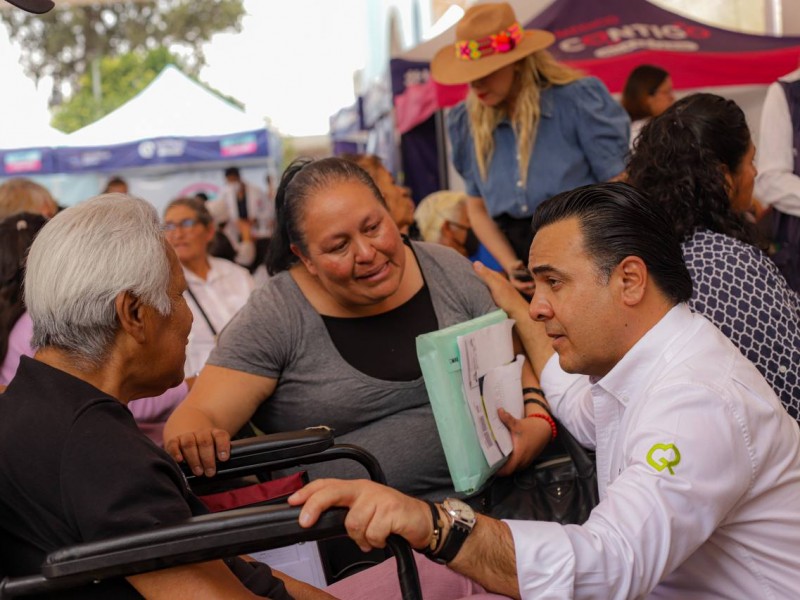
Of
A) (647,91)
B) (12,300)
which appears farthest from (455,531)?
(647,91)

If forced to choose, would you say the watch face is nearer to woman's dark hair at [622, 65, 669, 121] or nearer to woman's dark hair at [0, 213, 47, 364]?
woman's dark hair at [0, 213, 47, 364]

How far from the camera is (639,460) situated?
1.58 meters

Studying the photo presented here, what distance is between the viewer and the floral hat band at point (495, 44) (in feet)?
12.5

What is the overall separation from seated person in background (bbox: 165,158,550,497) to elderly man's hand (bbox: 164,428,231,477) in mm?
330

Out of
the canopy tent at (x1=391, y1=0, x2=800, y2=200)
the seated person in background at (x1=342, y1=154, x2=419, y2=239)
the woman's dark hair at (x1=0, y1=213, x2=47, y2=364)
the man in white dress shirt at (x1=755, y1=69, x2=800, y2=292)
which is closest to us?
the woman's dark hair at (x1=0, y1=213, x2=47, y2=364)

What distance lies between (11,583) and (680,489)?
1.07 m

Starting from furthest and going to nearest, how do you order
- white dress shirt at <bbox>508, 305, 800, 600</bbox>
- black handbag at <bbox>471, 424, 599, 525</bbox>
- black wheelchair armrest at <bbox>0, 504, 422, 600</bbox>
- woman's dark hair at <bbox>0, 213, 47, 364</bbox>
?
woman's dark hair at <bbox>0, 213, 47, 364</bbox> < black handbag at <bbox>471, 424, 599, 525</bbox> < white dress shirt at <bbox>508, 305, 800, 600</bbox> < black wheelchair armrest at <bbox>0, 504, 422, 600</bbox>

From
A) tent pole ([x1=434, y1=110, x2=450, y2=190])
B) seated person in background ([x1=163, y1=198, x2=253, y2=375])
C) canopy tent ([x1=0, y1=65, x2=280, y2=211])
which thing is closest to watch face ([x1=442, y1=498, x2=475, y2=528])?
seated person in background ([x1=163, y1=198, x2=253, y2=375])

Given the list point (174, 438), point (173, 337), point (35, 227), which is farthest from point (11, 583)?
point (35, 227)

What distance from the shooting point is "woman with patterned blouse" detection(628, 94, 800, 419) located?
233 centimetres

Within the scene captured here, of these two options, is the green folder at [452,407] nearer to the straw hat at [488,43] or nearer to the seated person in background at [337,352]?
the seated person in background at [337,352]

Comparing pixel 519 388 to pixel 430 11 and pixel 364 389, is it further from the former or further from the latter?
pixel 430 11

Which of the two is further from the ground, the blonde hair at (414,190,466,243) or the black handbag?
the black handbag

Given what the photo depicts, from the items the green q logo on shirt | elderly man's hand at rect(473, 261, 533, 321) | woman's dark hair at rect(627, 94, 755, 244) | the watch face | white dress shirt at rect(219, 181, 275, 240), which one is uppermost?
woman's dark hair at rect(627, 94, 755, 244)
